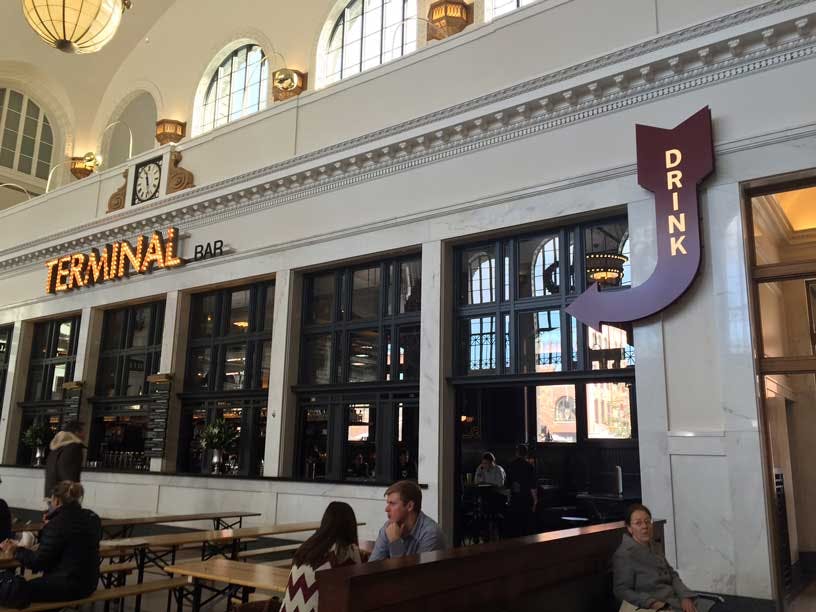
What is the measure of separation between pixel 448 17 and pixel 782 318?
7.43 meters

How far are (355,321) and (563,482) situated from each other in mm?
6622

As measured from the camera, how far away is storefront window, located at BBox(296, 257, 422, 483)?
10.9 metres

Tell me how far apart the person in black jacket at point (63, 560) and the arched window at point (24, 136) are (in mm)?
19219

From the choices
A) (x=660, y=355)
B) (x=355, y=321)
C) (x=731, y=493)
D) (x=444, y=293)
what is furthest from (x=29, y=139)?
(x=731, y=493)

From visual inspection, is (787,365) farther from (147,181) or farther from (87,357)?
(87,357)

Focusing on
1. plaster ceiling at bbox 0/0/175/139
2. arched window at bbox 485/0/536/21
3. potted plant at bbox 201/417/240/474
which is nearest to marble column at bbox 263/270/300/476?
potted plant at bbox 201/417/240/474

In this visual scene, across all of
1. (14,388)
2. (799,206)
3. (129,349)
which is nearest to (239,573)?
(799,206)

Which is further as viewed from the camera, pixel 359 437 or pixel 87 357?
pixel 87 357

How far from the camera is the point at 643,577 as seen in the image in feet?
16.3

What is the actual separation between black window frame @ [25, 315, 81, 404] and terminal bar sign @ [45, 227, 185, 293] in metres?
0.99

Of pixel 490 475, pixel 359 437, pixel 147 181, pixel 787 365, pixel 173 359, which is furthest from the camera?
pixel 147 181

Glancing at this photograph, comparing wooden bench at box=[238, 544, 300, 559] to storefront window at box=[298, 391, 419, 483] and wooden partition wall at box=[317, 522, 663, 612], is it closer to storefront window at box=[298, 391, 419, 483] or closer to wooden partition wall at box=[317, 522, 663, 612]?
storefront window at box=[298, 391, 419, 483]

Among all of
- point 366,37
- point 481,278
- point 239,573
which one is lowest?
point 239,573

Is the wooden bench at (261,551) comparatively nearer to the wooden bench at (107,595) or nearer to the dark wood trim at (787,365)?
the wooden bench at (107,595)
